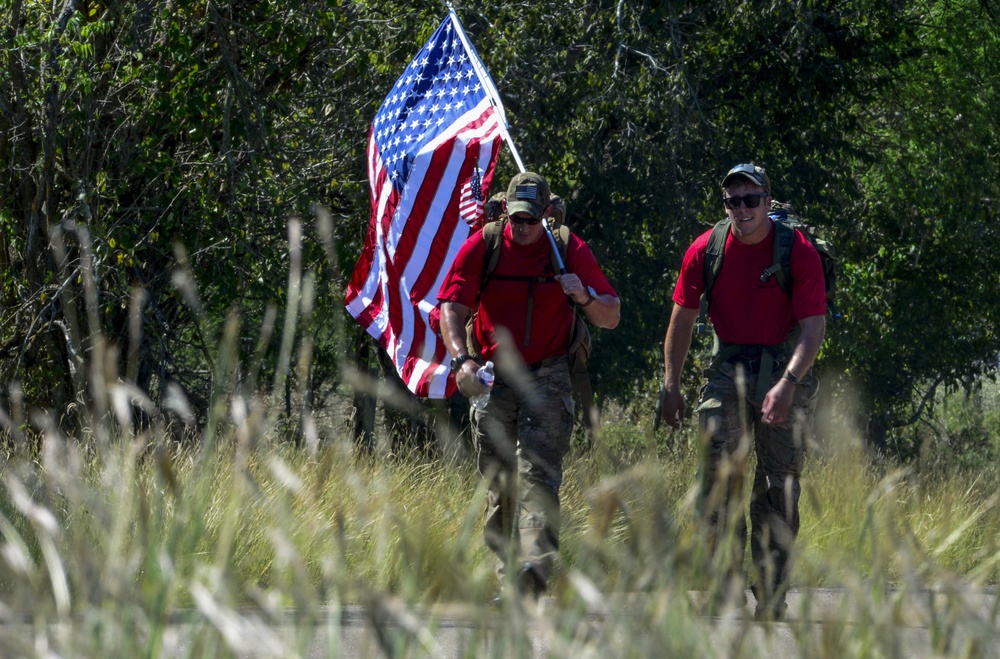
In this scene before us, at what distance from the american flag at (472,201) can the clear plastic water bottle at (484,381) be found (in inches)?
83.3

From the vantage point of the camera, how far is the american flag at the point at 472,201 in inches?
299

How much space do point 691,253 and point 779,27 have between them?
674cm

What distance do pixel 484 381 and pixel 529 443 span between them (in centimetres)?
35

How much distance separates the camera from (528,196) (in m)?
5.50

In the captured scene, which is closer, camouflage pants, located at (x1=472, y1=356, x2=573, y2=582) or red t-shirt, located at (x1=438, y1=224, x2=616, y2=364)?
camouflage pants, located at (x1=472, y1=356, x2=573, y2=582)

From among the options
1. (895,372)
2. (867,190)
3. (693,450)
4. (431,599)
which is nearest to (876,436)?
(895,372)

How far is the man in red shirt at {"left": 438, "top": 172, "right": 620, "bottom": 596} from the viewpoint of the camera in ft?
18.2

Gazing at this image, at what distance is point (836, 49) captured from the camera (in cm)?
1229

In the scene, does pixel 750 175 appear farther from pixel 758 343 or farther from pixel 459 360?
pixel 459 360

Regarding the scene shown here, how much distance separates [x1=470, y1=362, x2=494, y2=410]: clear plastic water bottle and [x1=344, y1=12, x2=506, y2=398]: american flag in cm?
184

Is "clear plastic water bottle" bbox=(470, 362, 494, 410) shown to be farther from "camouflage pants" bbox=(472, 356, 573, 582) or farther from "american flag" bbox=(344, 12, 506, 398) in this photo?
"american flag" bbox=(344, 12, 506, 398)

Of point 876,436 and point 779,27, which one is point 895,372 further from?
point 779,27

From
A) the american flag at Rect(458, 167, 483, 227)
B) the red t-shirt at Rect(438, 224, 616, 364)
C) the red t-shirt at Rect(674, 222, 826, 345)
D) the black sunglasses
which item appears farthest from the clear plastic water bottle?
the american flag at Rect(458, 167, 483, 227)

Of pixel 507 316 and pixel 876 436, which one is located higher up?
pixel 507 316
